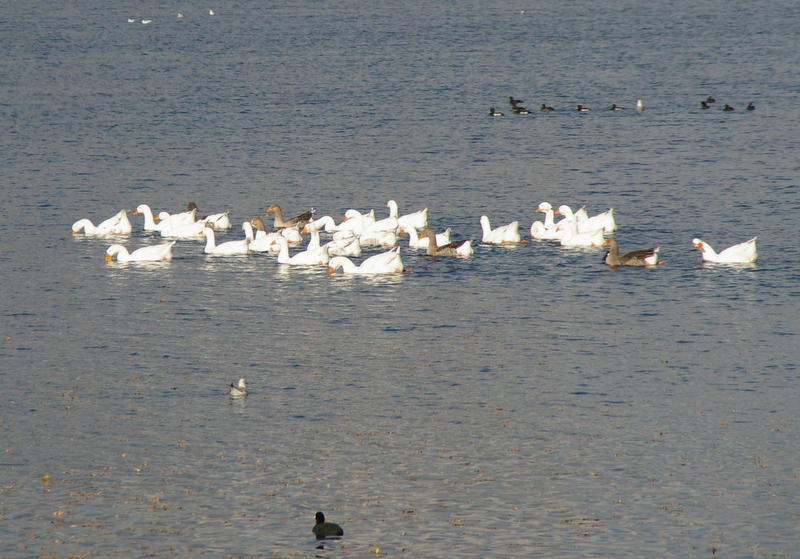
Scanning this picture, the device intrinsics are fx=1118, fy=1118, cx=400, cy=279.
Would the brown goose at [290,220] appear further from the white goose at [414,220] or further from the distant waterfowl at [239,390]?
the distant waterfowl at [239,390]

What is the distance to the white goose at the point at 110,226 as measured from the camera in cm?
3956

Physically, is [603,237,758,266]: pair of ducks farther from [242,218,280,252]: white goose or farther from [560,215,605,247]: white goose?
[242,218,280,252]: white goose

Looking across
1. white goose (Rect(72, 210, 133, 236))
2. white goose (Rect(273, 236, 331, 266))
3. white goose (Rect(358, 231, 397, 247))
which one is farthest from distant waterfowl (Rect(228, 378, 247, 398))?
white goose (Rect(72, 210, 133, 236))

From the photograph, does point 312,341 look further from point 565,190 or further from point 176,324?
point 565,190

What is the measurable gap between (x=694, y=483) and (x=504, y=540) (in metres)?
3.94

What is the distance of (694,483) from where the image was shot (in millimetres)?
19062

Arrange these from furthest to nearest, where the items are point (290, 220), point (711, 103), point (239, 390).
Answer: point (711, 103) → point (290, 220) → point (239, 390)

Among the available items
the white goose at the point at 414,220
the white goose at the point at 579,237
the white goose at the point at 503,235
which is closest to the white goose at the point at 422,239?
the white goose at the point at 414,220

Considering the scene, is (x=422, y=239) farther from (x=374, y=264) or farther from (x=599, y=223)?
(x=599, y=223)

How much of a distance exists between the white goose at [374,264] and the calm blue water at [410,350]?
0.49 m

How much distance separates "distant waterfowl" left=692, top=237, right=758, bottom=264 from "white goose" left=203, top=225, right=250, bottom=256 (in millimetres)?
14596

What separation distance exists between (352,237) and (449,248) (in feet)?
11.0

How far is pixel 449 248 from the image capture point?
35688mm

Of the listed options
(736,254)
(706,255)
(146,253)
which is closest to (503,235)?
(706,255)
